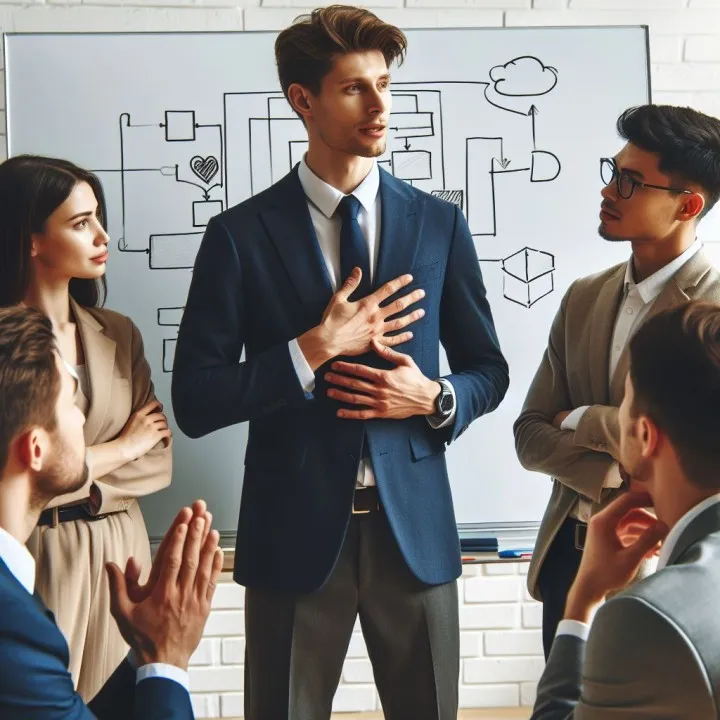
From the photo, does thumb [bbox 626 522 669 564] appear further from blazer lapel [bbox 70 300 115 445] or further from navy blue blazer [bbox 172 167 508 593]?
blazer lapel [bbox 70 300 115 445]

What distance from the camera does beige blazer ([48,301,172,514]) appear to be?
2238 millimetres

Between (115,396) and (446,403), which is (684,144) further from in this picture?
(115,396)

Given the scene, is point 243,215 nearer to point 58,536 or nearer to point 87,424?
point 87,424

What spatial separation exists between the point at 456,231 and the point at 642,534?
866mm

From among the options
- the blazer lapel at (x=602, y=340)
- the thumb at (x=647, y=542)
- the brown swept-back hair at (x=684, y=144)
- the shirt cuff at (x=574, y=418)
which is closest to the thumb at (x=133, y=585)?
the thumb at (x=647, y=542)

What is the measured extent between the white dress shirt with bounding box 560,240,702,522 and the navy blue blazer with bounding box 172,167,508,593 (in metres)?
0.24

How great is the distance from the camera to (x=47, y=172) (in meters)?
2.29

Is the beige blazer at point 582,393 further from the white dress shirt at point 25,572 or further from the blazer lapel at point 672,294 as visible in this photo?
the white dress shirt at point 25,572

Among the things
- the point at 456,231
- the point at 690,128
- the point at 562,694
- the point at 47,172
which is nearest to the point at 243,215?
the point at 456,231

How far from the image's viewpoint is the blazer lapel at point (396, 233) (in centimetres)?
198

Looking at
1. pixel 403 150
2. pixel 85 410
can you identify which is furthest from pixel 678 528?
pixel 403 150

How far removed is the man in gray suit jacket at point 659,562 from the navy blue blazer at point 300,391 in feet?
1.89

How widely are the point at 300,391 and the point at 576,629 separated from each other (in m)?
0.72

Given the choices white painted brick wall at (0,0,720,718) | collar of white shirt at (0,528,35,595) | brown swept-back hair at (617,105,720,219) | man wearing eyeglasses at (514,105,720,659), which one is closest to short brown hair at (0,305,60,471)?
collar of white shirt at (0,528,35,595)
